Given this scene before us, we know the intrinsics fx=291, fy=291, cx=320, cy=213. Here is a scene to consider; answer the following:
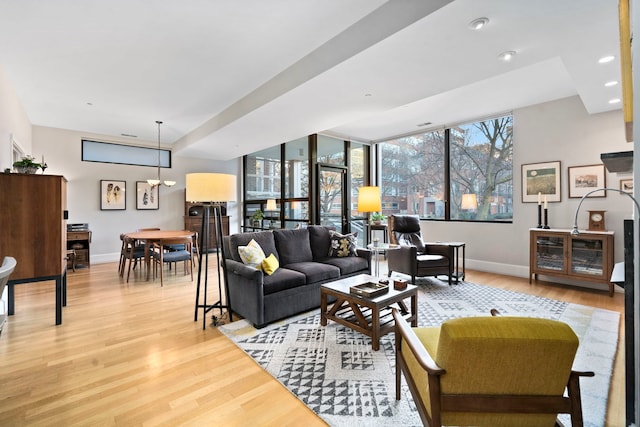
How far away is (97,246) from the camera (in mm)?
6328

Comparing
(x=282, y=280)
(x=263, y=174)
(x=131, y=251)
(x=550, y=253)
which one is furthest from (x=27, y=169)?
(x=550, y=253)

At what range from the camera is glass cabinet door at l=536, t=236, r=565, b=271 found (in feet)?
14.1

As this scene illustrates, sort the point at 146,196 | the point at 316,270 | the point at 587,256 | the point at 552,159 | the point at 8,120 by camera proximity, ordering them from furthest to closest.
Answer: the point at 146,196 < the point at 552,159 < the point at 587,256 < the point at 8,120 < the point at 316,270

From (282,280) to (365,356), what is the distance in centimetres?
112

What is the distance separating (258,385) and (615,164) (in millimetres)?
2581

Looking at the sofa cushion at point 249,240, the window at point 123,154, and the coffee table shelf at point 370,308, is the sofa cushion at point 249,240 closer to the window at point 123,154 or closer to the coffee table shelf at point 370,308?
the coffee table shelf at point 370,308

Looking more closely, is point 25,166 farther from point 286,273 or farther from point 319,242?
point 319,242

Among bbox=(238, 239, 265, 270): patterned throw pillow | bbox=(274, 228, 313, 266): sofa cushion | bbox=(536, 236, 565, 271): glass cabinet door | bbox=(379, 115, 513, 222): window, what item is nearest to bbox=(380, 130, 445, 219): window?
bbox=(379, 115, 513, 222): window

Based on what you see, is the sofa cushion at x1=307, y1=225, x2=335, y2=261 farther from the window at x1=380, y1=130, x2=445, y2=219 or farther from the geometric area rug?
the window at x1=380, y1=130, x2=445, y2=219

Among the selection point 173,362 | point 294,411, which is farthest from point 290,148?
point 294,411

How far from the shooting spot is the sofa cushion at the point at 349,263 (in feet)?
12.3

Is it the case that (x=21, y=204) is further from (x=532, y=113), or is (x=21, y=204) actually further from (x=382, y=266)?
(x=532, y=113)

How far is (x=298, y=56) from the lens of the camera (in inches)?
124

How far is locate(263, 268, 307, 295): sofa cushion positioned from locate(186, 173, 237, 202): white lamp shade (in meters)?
0.96
